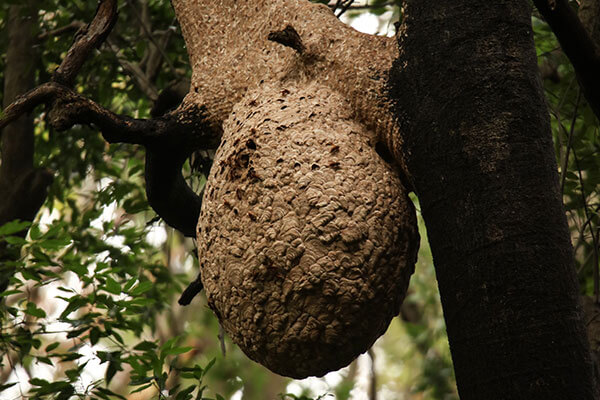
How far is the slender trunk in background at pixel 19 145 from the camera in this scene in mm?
3486

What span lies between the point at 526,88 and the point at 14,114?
131 cm

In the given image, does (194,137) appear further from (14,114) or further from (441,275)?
(441,275)

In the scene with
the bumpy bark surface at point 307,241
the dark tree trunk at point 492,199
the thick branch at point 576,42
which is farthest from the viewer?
the bumpy bark surface at point 307,241

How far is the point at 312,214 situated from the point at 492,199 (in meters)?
0.43

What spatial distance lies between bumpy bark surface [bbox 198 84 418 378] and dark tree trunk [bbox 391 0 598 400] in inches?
6.2

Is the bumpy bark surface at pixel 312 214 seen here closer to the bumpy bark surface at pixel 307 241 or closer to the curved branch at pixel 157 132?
the bumpy bark surface at pixel 307 241

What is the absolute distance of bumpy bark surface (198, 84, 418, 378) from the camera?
164cm

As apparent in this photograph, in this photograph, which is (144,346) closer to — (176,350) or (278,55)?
(176,350)

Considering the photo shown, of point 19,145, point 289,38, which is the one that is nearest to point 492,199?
point 289,38

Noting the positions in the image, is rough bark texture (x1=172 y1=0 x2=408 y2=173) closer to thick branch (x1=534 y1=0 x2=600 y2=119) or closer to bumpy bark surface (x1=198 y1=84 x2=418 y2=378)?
bumpy bark surface (x1=198 y1=84 x2=418 y2=378)

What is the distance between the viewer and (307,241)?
5.40 ft

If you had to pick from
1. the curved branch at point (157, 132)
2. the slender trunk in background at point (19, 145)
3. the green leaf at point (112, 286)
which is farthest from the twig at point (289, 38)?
the slender trunk in background at point (19, 145)

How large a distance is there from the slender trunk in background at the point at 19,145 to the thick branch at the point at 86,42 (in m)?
1.34

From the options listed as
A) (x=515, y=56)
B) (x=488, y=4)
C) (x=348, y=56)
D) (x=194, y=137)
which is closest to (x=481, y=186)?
(x=515, y=56)
